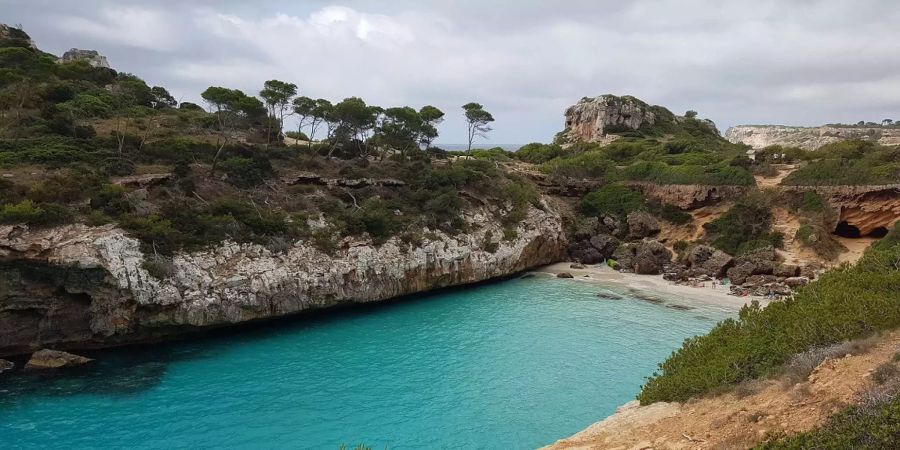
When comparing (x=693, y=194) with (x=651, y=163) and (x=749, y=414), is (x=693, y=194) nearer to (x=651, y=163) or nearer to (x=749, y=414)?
(x=651, y=163)

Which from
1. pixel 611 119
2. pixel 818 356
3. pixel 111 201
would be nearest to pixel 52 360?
pixel 111 201

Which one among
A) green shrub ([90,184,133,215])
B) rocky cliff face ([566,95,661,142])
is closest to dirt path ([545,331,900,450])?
green shrub ([90,184,133,215])

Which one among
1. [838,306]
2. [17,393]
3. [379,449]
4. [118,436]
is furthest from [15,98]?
[838,306]

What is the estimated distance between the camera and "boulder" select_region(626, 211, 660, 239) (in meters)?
45.5

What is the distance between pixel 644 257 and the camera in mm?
40312

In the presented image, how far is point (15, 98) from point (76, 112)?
4.25 m

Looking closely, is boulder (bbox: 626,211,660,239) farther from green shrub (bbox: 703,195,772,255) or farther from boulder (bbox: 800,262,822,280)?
boulder (bbox: 800,262,822,280)

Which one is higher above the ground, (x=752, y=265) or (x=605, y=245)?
(x=605, y=245)

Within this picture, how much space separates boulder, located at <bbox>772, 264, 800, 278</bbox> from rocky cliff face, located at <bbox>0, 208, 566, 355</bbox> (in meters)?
26.0

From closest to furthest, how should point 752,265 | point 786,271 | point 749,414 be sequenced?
1. point 749,414
2. point 786,271
3. point 752,265

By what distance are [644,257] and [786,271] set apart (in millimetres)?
9499

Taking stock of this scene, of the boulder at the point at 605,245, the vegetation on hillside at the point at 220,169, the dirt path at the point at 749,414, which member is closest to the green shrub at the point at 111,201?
the vegetation on hillside at the point at 220,169

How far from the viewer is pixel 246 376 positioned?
20.9m

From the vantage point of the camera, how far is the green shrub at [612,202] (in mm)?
47562
